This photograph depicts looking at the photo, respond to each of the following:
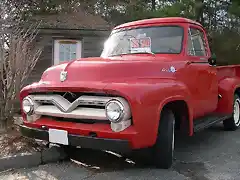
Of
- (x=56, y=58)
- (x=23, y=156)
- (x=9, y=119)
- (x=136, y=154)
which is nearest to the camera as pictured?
(x=23, y=156)

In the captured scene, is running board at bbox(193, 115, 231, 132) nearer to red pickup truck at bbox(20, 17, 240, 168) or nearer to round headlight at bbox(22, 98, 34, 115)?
red pickup truck at bbox(20, 17, 240, 168)

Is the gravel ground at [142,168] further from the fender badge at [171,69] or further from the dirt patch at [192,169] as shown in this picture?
the fender badge at [171,69]

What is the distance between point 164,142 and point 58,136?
1.28 metres

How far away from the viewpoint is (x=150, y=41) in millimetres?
5004

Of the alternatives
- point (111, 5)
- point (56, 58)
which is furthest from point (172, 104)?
point (111, 5)

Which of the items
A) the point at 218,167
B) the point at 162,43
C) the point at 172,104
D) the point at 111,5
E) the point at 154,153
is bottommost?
the point at 218,167

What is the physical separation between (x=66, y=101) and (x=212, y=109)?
2883mm

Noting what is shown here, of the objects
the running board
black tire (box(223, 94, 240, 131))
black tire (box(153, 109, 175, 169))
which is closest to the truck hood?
black tire (box(153, 109, 175, 169))

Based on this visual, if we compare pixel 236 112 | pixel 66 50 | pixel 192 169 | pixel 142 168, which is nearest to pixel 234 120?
pixel 236 112

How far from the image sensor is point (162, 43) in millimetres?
4938

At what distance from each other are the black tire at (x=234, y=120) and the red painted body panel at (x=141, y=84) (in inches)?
60.0

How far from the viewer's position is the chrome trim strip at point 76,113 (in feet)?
11.8

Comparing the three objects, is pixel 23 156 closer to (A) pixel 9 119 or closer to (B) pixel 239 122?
(A) pixel 9 119

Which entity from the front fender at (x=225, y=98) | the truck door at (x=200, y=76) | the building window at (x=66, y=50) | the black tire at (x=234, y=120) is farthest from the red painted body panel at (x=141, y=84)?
the building window at (x=66, y=50)
